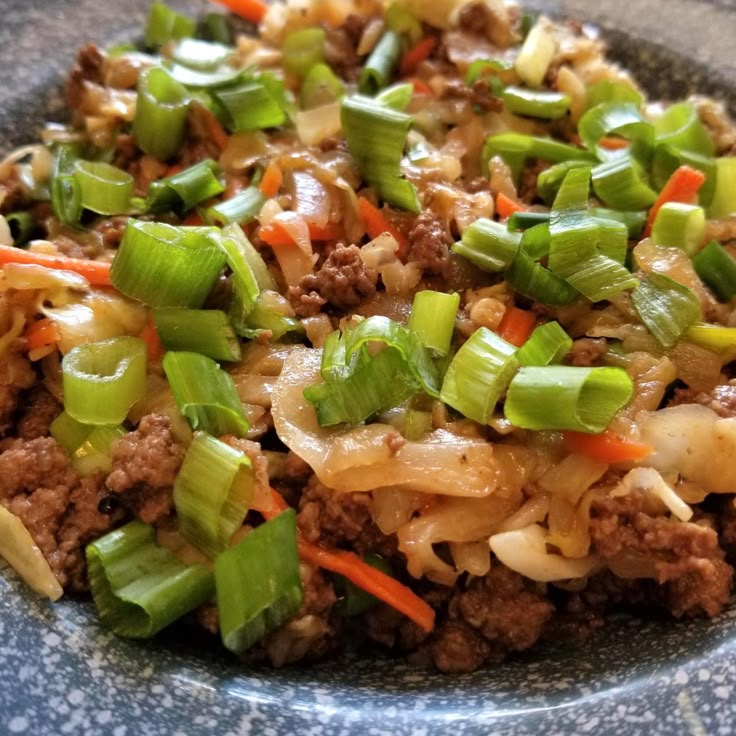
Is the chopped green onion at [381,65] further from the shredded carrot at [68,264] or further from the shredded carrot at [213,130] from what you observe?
the shredded carrot at [68,264]

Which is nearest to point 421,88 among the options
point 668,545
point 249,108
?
point 249,108

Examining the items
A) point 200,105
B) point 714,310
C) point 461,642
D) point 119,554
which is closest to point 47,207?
point 200,105

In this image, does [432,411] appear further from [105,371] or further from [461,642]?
[105,371]

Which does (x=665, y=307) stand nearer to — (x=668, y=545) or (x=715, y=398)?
(x=715, y=398)

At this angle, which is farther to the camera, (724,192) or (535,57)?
(535,57)

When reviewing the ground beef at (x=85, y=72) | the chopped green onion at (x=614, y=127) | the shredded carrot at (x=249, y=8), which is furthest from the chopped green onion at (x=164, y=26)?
the chopped green onion at (x=614, y=127)

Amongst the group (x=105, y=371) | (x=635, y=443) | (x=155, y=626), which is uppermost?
(x=635, y=443)
